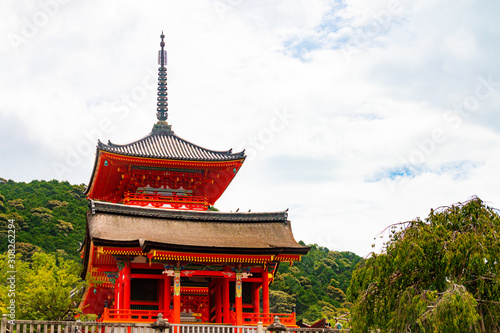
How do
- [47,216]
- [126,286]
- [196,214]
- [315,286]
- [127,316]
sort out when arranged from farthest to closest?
[315,286]
[47,216]
[196,214]
[126,286]
[127,316]

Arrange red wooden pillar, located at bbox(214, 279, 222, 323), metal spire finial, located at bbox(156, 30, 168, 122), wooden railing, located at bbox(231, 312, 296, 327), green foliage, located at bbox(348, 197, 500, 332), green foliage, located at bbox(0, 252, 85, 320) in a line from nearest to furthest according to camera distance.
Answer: green foliage, located at bbox(348, 197, 500, 332) → green foliage, located at bbox(0, 252, 85, 320) → wooden railing, located at bbox(231, 312, 296, 327) → red wooden pillar, located at bbox(214, 279, 222, 323) → metal spire finial, located at bbox(156, 30, 168, 122)

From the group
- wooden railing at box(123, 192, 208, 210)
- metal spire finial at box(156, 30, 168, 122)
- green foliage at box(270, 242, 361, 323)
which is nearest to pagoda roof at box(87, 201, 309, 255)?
wooden railing at box(123, 192, 208, 210)

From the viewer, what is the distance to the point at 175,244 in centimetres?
2258

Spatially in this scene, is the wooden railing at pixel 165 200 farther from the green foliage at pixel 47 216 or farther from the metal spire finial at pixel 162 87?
the green foliage at pixel 47 216

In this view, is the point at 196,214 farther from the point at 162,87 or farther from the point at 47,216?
the point at 47,216

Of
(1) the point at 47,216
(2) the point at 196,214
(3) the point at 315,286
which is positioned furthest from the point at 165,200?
(3) the point at 315,286

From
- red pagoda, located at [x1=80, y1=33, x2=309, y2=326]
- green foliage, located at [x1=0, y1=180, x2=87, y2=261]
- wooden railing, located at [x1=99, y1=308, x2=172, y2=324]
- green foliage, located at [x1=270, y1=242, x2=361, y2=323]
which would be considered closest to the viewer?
wooden railing, located at [x1=99, y1=308, x2=172, y2=324]

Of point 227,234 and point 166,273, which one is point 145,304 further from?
point 227,234

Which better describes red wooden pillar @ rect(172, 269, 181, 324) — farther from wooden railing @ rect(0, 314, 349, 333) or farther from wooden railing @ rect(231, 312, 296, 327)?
wooden railing @ rect(231, 312, 296, 327)

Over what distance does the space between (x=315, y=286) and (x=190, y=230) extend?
162 ft

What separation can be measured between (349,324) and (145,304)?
1022cm

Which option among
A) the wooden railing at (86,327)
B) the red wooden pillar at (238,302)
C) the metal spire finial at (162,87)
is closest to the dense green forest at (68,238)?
the metal spire finial at (162,87)

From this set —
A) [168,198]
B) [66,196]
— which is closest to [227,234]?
[168,198]

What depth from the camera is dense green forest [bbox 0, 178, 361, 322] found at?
193 feet
